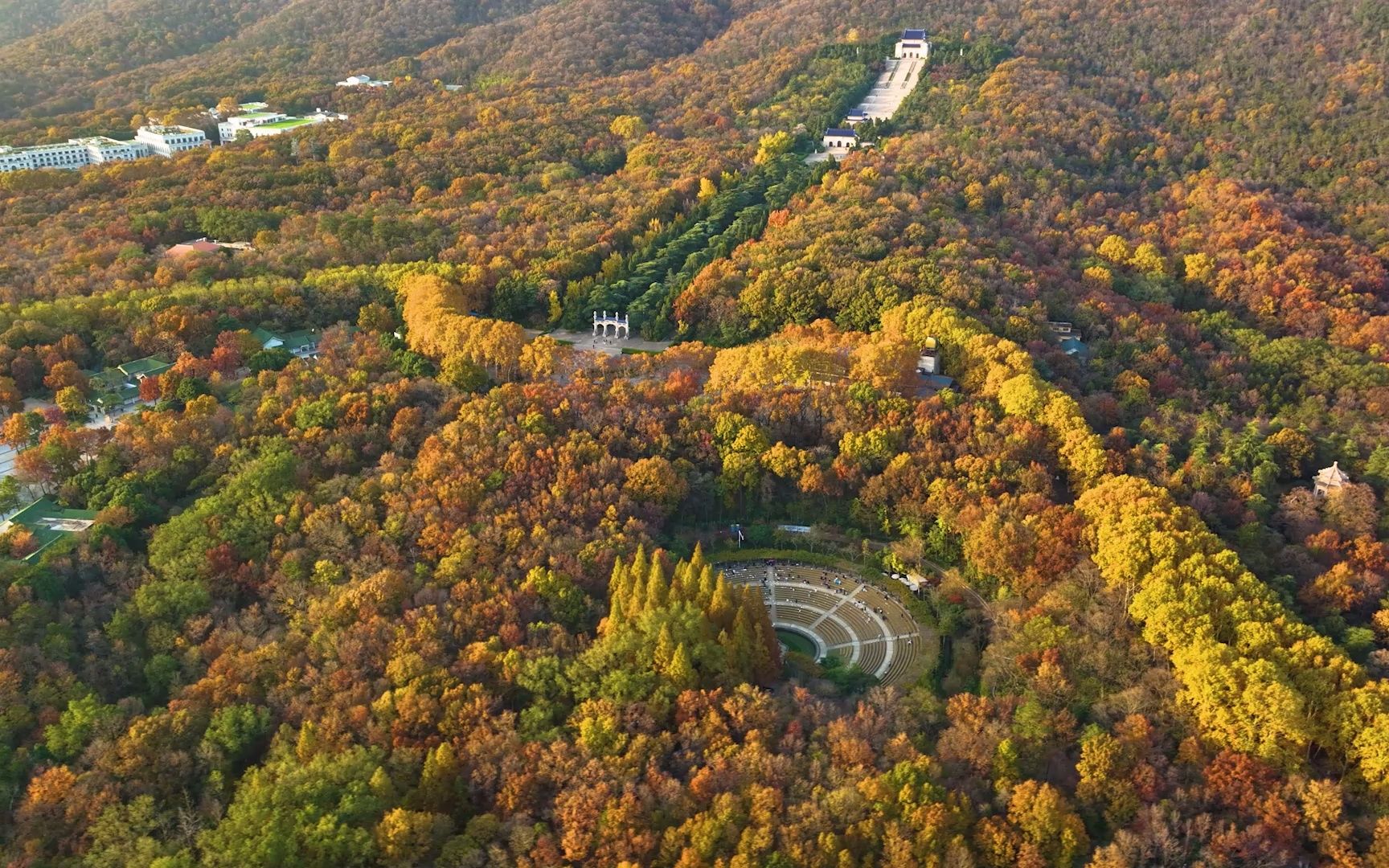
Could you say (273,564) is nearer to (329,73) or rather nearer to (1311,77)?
(329,73)

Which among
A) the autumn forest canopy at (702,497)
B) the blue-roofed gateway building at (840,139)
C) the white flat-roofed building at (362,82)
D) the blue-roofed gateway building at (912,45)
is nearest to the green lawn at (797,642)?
the autumn forest canopy at (702,497)

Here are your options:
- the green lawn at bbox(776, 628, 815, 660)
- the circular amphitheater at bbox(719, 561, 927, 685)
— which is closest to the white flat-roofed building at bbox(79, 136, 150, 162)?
the circular amphitheater at bbox(719, 561, 927, 685)

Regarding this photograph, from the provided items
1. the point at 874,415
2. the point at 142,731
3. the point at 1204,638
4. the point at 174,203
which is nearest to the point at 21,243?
the point at 174,203

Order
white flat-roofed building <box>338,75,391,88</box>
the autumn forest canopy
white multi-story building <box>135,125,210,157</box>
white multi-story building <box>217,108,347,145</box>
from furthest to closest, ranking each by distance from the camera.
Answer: white flat-roofed building <box>338,75,391,88</box> < white multi-story building <box>217,108,347,145</box> < white multi-story building <box>135,125,210,157</box> < the autumn forest canopy

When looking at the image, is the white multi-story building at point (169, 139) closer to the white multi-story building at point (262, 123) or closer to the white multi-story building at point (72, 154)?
the white multi-story building at point (72, 154)

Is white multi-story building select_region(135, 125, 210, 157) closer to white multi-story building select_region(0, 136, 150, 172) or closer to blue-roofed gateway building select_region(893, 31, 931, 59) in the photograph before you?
white multi-story building select_region(0, 136, 150, 172)

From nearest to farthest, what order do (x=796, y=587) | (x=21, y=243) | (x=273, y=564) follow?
(x=273, y=564) → (x=796, y=587) → (x=21, y=243)
